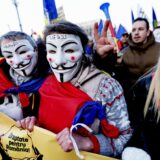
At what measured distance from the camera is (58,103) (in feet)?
6.57

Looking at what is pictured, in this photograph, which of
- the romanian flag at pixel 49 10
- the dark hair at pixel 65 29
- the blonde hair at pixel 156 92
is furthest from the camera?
the romanian flag at pixel 49 10

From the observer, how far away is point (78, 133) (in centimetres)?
195

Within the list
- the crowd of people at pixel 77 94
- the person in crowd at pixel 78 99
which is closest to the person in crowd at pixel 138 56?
the crowd of people at pixel 77 94

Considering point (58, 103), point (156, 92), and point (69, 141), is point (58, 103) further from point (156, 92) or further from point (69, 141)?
point (156, 92)

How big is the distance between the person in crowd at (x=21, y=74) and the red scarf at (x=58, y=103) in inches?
5.9

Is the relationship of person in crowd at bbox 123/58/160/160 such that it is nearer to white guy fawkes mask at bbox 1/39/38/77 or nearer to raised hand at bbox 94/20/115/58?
raised hand at bbox 94/20/115/58

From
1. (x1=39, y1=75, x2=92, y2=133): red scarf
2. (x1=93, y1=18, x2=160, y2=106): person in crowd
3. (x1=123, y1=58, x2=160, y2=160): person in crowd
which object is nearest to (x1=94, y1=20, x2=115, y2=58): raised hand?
(x1=39, y1=75, x2=92, y2=133): red scarf

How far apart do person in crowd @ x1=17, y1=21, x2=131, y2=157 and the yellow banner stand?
0.07 metres

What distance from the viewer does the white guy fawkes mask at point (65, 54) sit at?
6.73ft

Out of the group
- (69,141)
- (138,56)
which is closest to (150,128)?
(69,141)

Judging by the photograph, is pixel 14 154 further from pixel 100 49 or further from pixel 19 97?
pixel 100 49

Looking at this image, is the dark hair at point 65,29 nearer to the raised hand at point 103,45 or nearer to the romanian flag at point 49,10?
the raised hand at point 103,45

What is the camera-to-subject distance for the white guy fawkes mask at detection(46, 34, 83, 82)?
6.73ft

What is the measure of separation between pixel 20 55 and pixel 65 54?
423 mm
